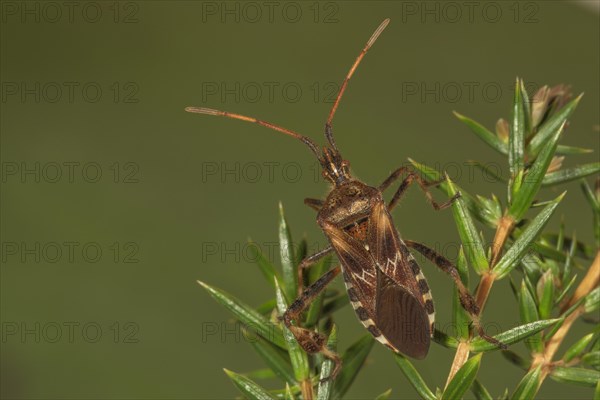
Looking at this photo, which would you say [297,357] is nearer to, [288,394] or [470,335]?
[288,394]

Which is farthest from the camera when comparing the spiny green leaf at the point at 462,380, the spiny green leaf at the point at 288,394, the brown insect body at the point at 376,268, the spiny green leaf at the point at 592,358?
the brown insect body at the point at 376,268

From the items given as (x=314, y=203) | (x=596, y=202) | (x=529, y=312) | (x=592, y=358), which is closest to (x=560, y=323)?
(x=529, y=312)

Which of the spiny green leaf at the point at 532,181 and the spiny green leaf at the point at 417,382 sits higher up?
the spiny green leaf at the point at 532,181

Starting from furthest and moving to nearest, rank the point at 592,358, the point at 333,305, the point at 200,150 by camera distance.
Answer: the point at 200,150 < the point at 333,305 < the point at 592,358

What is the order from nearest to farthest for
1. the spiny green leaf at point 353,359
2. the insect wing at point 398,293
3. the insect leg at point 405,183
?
the spiny green leaf at point 353,359 < the insect wing at point 398,293 < the insect leg at point 405,183

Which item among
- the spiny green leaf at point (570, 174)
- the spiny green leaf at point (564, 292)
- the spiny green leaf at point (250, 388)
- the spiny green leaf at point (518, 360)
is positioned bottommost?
the spiny green leaf at point (518, 360)

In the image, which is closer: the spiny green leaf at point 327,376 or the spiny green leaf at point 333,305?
the spiny green leaf at point 327,376

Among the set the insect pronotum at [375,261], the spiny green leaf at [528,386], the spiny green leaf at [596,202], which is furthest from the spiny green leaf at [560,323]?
the insect pronotum at [375,261]

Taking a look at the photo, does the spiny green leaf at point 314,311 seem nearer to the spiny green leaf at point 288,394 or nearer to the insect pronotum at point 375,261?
the insect pronotum at point 375,261
